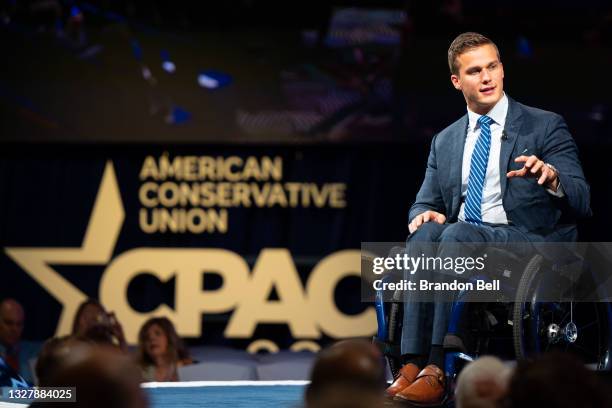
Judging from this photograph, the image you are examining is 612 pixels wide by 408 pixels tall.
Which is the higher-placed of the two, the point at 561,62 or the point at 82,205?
the point at 561,62

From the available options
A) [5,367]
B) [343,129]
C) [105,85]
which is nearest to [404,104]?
[343,129]

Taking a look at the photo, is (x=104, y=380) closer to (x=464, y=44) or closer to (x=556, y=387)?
(x=556, y=387)

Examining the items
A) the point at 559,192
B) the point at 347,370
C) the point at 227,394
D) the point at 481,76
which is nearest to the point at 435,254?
the point at 559,192

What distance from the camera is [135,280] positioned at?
6938 mm

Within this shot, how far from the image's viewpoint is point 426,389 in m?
2.88

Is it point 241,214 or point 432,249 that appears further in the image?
point 241,214

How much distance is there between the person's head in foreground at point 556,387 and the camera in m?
1.73

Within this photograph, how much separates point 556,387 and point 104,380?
74cm

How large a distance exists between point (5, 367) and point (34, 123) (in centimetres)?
310

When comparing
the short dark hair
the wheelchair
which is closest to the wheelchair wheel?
the wheelchair

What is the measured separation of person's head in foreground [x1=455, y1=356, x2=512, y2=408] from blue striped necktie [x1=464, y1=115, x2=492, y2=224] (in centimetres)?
103

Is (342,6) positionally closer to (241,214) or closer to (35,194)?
(241,214)

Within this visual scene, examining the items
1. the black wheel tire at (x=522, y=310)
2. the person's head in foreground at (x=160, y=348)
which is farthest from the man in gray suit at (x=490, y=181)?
the person's head in foreground at (x=160, y=348)

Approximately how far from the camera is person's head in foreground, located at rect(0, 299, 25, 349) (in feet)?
20.4
